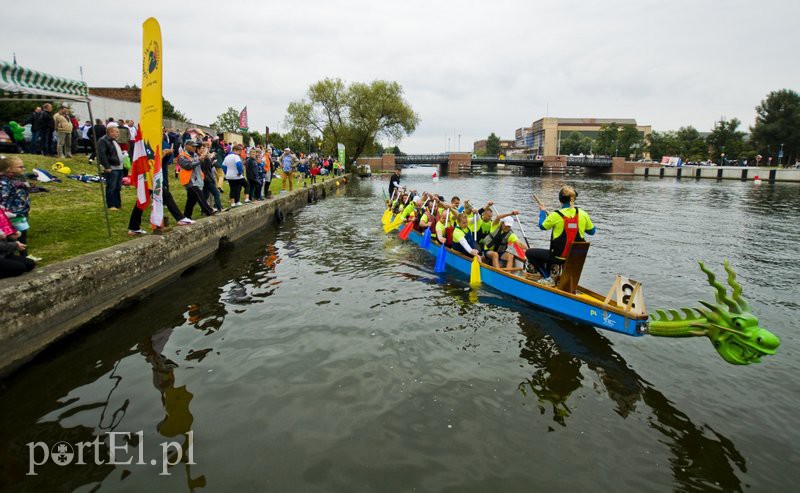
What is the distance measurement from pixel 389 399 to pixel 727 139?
10859cm

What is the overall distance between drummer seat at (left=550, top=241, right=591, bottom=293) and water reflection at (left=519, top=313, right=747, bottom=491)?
704 millimetres

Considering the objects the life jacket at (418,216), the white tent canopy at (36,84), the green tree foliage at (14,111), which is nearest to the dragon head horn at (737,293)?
the life jacket at (418,216)

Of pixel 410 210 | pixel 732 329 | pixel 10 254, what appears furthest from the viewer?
pixel 410 210

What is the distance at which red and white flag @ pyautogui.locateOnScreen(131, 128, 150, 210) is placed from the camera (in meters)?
8.38

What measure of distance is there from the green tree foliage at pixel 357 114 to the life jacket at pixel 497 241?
53.4m

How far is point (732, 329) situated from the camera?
4887 mm

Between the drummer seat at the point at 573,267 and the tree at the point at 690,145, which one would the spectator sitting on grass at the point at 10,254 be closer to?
the drummer seat at the point at 573,267

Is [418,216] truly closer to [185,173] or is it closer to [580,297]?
[185,173]

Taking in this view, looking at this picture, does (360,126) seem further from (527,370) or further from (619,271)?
(527,370)

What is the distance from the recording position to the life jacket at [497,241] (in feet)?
31.3

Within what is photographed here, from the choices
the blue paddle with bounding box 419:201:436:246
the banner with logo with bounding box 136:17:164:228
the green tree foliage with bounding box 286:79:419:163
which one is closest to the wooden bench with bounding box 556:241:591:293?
the blue paddle with bounding box 419:201:436:246

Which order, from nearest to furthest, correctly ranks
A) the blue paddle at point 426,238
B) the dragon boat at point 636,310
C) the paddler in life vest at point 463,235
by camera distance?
the dragon boat at point 636,310, the paddler in life vest at point 463,235, the blue paddle at point 426,238

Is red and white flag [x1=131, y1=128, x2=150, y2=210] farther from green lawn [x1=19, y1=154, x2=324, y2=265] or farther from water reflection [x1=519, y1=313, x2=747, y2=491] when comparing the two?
water reflection [x1=519, y1=313, x2=747, y2=491]

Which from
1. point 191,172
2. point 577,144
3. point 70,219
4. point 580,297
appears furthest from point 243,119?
point 577,144
